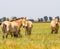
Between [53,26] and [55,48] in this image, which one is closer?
[55,48]

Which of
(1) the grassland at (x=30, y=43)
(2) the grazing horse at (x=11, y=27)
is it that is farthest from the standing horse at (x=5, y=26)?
(1) the grassland at (x=30, y=43)

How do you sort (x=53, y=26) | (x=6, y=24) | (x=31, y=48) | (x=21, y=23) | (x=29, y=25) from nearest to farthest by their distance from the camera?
(x=31, y=48)
(x=6, y=24)
(x=21, y=23)
(x=29, y=25)
(x=53, y=26)

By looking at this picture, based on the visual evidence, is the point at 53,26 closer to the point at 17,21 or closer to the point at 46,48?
the point at 17,21

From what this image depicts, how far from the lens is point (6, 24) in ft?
63.2

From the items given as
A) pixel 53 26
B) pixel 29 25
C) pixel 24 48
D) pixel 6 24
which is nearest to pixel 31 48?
pixel 24 48

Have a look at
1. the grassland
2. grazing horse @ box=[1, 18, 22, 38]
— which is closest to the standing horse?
grazing horse @ box=[1, 18, 22, 38]

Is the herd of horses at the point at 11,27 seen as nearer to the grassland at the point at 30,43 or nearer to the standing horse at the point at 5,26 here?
the standing horse at the point at 5,26

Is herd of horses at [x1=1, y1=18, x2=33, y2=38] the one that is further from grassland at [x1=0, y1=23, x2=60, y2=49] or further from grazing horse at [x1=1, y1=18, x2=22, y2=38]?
grassland at [x1=0, y1=23, x2=60, y2=49]

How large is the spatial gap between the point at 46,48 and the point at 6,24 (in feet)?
25.8

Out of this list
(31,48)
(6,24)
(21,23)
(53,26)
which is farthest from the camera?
(53,26)

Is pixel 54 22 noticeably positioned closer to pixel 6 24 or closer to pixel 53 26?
pixel 53 26

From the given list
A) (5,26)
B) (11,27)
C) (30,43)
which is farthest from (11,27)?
(30,43)

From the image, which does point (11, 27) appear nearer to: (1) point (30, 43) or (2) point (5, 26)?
(2) point (5, 26)

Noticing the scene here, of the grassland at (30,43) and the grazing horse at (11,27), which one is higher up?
the grazing horse at (11,27)
